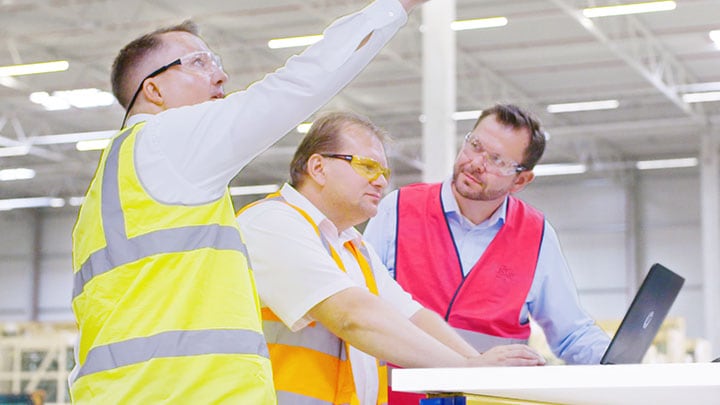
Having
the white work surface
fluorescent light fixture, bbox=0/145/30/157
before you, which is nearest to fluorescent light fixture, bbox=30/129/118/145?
fluorescent light fixture, bbox=0/145/30/157

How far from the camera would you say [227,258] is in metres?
2.28

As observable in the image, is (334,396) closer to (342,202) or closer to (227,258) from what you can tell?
(342,202)

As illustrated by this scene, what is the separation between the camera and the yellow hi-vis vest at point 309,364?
9.61 feet

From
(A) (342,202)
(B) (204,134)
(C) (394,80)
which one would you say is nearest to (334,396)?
(A) (342,202)

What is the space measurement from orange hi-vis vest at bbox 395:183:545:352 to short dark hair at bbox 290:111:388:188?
73 centimetres

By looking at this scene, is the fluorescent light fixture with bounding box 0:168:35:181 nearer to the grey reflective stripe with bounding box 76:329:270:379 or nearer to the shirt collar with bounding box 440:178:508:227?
the shirt collar with bounding box 440:178:508:227

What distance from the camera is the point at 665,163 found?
83.1ft

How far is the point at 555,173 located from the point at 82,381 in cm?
2452

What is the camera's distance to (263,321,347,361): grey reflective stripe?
296 centimetres

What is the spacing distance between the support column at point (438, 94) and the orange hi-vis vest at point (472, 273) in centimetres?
513

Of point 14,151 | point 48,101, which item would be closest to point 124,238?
point 48,101

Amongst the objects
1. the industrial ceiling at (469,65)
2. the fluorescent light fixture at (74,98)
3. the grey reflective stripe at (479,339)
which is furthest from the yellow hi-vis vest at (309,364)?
the fluorescent light fixture at (74,98)

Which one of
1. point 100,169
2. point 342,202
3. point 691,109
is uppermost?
point 100,169

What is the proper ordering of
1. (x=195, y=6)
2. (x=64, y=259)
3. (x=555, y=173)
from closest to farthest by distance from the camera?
(x=195, y=6) < (x=555, y=173) < (x=64, y=259)
